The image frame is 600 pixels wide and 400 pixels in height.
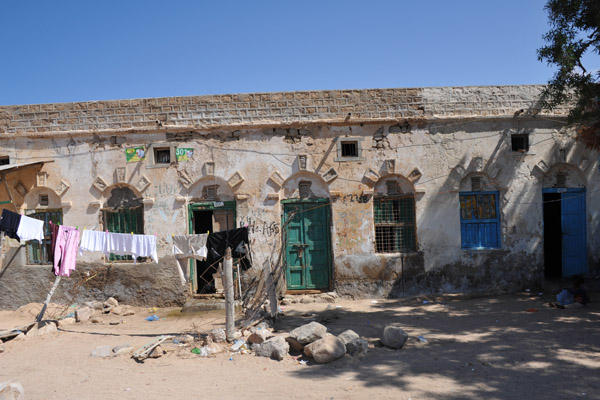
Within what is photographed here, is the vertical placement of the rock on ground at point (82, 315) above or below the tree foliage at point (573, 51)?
below

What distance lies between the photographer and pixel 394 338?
612cm

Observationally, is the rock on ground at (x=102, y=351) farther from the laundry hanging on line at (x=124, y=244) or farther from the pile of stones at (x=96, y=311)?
the pile of stones at (x=96, y=311)

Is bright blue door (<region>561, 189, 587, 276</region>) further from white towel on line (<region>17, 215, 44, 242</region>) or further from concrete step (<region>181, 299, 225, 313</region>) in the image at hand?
white towel on line (<region>17, 215, 44, 242</region>)

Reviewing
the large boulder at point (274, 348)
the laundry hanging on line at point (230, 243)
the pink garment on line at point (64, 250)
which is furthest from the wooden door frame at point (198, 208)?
the large boulder at point (274, 348)

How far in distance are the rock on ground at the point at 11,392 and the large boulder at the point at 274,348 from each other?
118 inches

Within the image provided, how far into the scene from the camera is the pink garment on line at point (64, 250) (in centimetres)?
830

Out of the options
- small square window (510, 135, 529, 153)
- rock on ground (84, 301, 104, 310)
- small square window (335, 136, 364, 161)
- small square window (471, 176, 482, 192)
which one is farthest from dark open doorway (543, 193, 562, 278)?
rock on ground (84, 301, 104, 310)

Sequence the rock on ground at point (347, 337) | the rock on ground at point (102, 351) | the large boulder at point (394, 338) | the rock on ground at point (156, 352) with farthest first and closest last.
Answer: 1. the rock on ground at point (102, 351)
2. the rock on ground at point (156, 352)
3. the large boulder at point (394, 338)
4. the rock on ground at point (347, 337)

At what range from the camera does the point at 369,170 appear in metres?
9.88

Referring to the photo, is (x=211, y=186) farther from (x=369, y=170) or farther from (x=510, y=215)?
(x=510, y=215)

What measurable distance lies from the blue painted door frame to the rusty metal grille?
136 inches

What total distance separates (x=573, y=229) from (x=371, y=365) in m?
7.58

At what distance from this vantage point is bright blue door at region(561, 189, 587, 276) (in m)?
10.0

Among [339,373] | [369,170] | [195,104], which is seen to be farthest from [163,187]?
[339,373]
